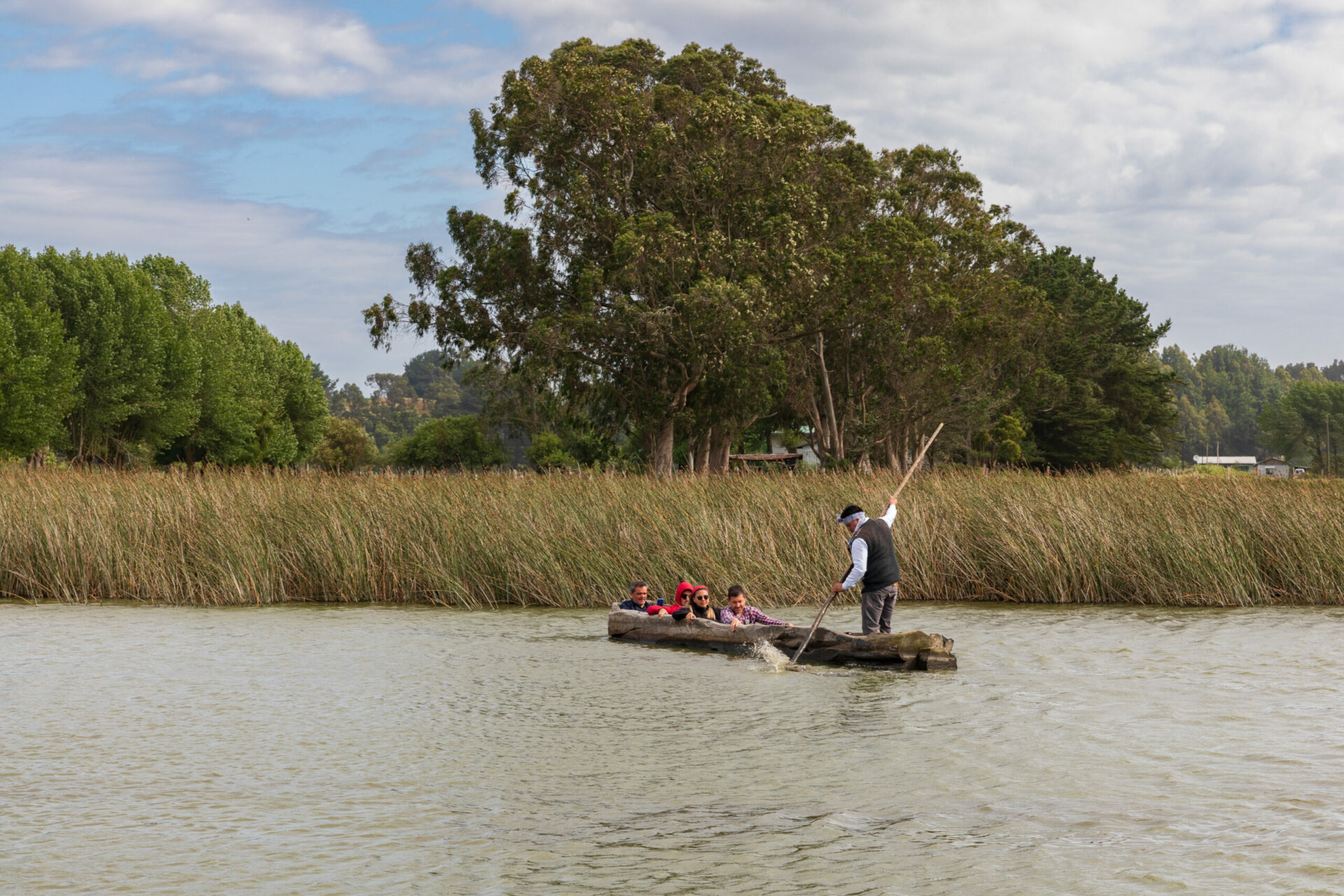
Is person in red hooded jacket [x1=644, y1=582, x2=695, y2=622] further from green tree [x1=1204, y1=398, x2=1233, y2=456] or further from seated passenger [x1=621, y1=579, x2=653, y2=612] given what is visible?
green tree [x1=1204, y1=398, x2=1233, y2=456]

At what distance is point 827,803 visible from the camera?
7.03 metres

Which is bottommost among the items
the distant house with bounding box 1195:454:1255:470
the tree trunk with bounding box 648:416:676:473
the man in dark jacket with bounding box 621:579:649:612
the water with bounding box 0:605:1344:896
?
the water with bounding box 0:605:1344:896

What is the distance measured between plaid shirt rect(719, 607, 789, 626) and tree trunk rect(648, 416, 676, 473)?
25.2m

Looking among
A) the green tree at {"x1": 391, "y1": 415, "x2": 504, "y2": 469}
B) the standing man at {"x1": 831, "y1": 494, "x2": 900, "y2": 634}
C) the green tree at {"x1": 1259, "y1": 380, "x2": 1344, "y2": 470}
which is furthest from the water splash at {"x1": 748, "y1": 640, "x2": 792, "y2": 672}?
the green tree at {"x1": 1259, "y1": 380, "x2": 1344, "y2": 470}

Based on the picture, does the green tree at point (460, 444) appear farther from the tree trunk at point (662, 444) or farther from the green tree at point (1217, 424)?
the green tree at point (1217, 424)

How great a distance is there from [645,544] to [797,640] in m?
5.34

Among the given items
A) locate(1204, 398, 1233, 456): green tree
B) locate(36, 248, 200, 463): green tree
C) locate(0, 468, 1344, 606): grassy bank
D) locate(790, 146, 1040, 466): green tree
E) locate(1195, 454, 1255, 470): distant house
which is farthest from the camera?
locate(1204, 398, 1233, 456): green tree

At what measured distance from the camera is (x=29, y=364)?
45.3 meters

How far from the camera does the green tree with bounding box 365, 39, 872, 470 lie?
3556cm

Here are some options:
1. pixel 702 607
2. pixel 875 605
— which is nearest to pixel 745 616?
pixel 702 607

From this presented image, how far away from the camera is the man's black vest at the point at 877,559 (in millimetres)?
12469

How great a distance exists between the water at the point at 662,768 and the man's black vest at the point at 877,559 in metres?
1.20

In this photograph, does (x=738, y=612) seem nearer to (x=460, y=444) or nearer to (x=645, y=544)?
(x=645, y=544)

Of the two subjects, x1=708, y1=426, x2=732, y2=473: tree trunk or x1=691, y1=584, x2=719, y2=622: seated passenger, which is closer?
x1=691, y1=584, x2=719, y2=622: seated passenger
